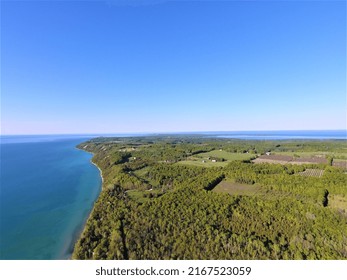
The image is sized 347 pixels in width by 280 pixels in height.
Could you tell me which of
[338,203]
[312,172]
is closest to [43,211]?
[338,203]

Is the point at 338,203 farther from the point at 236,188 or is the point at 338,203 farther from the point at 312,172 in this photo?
the point at 312,172

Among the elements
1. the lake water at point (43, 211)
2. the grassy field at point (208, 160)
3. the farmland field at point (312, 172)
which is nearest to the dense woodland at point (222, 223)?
the lake water at point (43, 211)

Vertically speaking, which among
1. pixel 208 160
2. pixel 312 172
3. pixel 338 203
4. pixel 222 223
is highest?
pixel 208 160

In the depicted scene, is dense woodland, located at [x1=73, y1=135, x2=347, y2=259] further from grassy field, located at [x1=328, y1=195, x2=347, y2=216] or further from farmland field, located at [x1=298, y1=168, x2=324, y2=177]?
farmland field, located at [x1=298, y1=168, x2=324, y2=177]

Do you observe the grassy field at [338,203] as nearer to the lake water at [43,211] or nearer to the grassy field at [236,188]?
the grassy field at [236,188]

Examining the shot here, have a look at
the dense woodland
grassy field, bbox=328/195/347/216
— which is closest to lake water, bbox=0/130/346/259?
the dense woodland

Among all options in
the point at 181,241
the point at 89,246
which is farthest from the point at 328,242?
the point at 89,246

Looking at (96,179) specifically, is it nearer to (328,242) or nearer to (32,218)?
(32,218)

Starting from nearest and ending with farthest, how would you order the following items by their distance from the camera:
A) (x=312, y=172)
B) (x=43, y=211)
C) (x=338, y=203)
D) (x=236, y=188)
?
(x=338, y=203)
(x=43, y=211)
(x=236, y=188)
(x=312, y=172)
